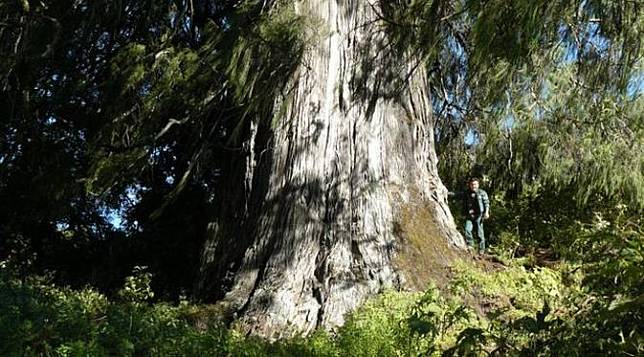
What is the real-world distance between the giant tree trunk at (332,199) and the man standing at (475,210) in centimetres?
249

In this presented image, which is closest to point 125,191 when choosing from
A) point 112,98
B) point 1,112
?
point 1,112

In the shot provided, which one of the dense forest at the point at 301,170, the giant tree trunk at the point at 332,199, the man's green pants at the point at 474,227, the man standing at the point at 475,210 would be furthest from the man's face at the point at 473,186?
the giant tree trunk at the point at 332,199

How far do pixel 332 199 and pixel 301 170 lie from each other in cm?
41

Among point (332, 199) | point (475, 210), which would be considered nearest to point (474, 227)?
point (475, 210)

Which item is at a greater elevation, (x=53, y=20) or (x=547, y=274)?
(x=53, y=20)

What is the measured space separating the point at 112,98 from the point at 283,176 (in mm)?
2186

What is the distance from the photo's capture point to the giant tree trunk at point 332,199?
664cm

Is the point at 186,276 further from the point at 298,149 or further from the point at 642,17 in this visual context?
the point at 642,17

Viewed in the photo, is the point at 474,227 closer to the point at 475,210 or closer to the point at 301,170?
the point at 475,210

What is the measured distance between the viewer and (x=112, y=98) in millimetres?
8078

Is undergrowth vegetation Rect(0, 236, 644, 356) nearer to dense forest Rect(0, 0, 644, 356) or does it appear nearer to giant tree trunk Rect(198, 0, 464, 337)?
dense forest Rect(0, 0, 644, 356)

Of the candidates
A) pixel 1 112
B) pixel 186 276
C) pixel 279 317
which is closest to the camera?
pixel 279 317

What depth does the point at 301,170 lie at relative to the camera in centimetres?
722

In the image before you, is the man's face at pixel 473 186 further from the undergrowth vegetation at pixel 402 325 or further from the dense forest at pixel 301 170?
the undergrowth vegetation at pixel 402 325
